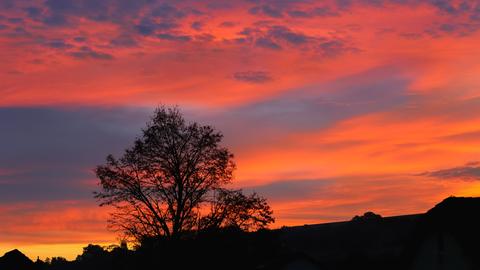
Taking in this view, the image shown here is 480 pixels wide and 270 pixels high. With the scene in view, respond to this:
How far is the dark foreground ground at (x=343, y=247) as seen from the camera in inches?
1682

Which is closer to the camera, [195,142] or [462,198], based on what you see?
[462,198]

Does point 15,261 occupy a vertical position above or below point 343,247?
above

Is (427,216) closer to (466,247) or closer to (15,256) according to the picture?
(466,247)

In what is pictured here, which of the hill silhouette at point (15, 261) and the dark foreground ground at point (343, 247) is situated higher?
the hill silhouette at point (15, 261)

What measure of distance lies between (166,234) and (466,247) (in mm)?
28070

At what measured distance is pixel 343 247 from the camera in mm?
72062

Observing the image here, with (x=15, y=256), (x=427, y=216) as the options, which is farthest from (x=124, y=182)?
(x=15, y=256)

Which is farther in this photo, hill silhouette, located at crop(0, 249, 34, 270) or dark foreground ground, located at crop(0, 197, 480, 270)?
hill silhouette, located at crop(0, 249, 34, 270)

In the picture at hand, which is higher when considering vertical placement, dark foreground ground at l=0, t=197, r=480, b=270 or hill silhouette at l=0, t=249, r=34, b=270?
hill silhouette at l=0, t=249, r=34, b=270

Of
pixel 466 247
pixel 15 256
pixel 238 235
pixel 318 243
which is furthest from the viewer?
pixel 15 256

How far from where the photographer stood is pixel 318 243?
75250 mm

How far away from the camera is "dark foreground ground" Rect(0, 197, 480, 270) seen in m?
42.7

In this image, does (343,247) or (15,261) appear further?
(15,261)

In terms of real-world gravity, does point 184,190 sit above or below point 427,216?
above
